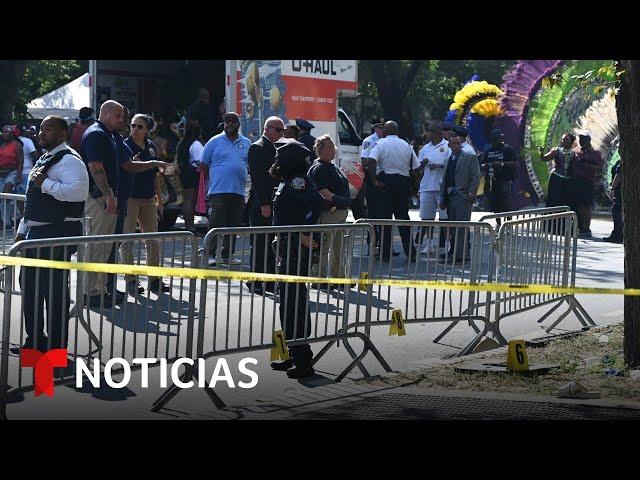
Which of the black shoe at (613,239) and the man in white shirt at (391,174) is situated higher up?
the man in white shirt at (391,174)

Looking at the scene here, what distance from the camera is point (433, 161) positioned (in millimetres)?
17656

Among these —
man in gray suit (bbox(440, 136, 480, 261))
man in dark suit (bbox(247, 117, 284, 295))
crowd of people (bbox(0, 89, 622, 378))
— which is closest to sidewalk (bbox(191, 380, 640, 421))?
crowd of people (bbox(0, 89, 622, 378))

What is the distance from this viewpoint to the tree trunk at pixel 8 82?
21859 mm

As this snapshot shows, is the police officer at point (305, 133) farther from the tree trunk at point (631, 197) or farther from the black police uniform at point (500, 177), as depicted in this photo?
the tree trunk at point (631, 197)

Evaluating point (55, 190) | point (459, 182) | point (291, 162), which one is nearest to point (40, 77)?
point (459, 182)

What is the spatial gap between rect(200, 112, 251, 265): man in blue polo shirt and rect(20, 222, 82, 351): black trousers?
5710 mm

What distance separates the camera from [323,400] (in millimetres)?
7891

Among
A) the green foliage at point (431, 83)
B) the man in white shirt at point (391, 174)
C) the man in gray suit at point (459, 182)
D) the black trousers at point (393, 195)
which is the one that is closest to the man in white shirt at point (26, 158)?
the man in white shirt at point (391, 174)

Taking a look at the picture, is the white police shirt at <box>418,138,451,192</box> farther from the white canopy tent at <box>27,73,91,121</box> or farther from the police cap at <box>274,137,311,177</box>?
the white canopy tent at <box>27,73,91,121</box>

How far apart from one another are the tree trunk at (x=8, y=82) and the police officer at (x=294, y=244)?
13.9m

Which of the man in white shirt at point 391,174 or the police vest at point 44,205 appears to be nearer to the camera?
the police vest at point 44,205
